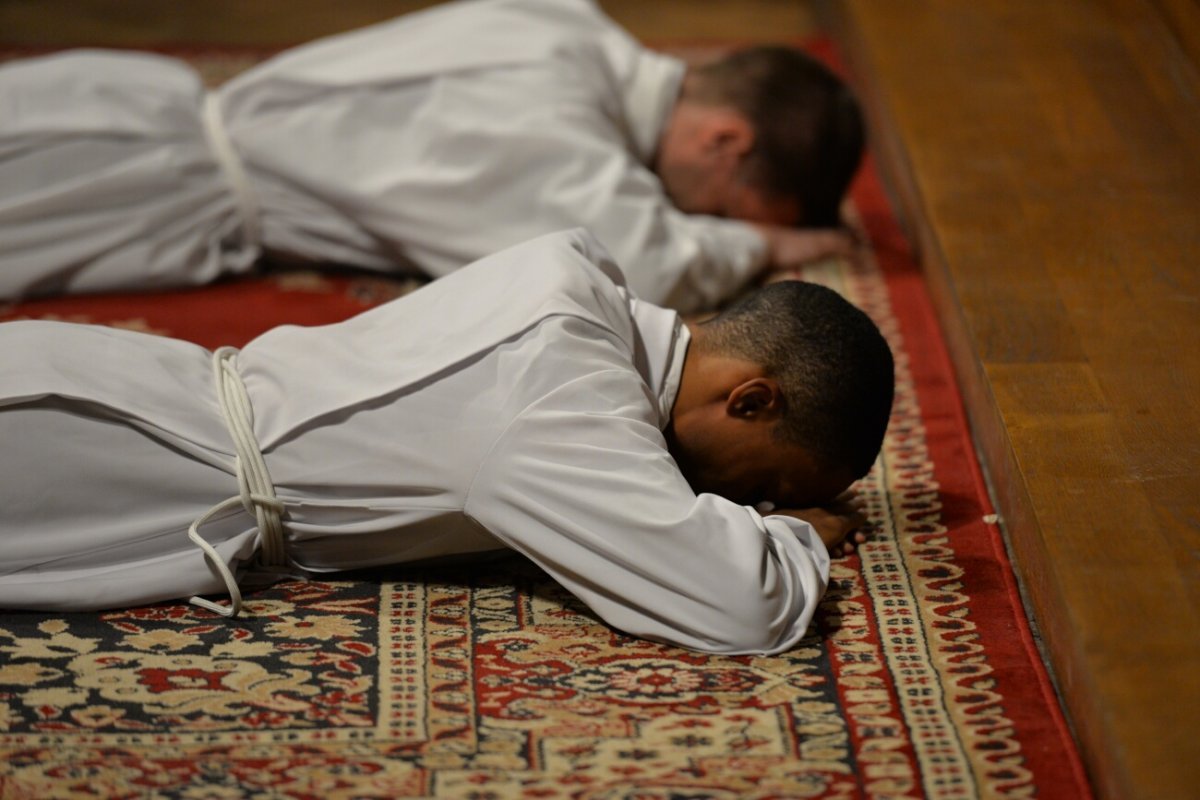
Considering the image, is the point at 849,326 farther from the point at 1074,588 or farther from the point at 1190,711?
the point at 1190,711

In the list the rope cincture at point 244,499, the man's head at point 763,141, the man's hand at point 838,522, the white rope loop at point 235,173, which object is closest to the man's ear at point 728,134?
the man's head at point 763,141

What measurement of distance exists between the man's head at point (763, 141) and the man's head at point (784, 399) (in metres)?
1.06

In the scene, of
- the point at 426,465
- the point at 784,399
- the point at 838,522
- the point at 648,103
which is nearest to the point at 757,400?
the point at 784,399

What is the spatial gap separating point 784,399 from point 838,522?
22cm

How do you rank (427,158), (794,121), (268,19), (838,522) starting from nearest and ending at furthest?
(838,522), (427,158), (794,121), (268,19)

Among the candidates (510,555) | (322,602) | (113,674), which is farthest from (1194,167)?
(113,674)

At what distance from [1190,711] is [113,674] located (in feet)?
3.67

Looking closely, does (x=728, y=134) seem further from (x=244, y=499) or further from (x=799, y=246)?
(x=244, y=499)

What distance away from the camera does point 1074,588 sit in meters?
1.63

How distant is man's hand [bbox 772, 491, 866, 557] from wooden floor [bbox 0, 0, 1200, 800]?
0.66 ft

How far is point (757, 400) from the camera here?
5.74ft

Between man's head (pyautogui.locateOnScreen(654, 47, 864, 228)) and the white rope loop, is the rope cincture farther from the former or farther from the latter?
man's head (pyautogui.locateOnScreen(654, 47, 864, 228))

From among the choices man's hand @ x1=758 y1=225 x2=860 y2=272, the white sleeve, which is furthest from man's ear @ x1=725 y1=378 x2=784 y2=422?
man's hand @ x1=758 y1=225 x2=860 y2=272

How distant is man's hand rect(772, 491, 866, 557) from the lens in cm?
186
